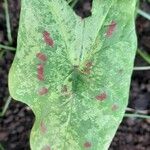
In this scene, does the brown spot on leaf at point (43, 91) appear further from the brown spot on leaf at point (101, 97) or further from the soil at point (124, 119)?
the soil at point (124, 119)

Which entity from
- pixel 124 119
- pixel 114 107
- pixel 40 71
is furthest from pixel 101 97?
pixel 124 119

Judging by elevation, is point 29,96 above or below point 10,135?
above

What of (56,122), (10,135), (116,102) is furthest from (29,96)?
(10,135)

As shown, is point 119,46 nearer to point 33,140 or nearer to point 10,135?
point 33,140

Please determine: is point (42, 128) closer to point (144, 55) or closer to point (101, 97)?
point (101, 97)

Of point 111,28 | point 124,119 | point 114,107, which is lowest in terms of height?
point 124,119
